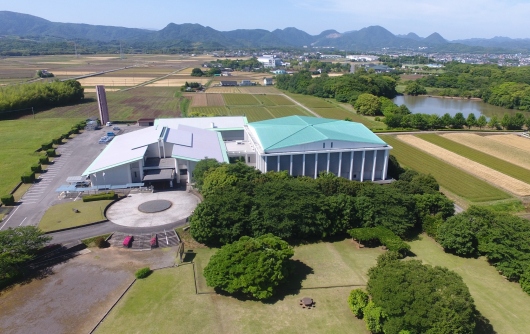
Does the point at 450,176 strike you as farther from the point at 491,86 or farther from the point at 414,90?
the point at 491,86

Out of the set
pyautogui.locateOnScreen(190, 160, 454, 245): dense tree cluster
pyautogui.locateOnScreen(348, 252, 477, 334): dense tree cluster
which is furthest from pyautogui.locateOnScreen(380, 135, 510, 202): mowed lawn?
pyautogui.locateOnScreen(348, 252, 477, 334): dense tree cluster

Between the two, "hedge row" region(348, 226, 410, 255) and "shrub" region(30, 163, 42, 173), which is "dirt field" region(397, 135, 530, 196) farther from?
"shrub" region(30, 163, 42, 173)

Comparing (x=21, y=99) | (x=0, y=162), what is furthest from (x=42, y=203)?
(x=21, y=99)

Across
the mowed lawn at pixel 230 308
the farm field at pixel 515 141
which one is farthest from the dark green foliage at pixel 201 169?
the farm field at pixel 515 141

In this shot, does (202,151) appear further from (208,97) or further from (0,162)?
(208,97)

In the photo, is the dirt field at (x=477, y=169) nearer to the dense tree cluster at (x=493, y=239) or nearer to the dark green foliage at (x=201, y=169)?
the dense tree cluster at (x=493, y=239)

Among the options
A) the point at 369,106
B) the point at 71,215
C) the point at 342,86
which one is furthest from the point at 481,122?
the point at 71,215

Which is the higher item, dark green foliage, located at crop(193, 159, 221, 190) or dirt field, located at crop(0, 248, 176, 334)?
dark green foliage, located at crop(193, 159, 221, 190)

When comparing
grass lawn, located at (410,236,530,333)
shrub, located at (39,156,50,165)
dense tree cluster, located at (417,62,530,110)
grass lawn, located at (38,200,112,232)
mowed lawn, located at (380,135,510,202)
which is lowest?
grass lawn, located at (410,236,530,333)
